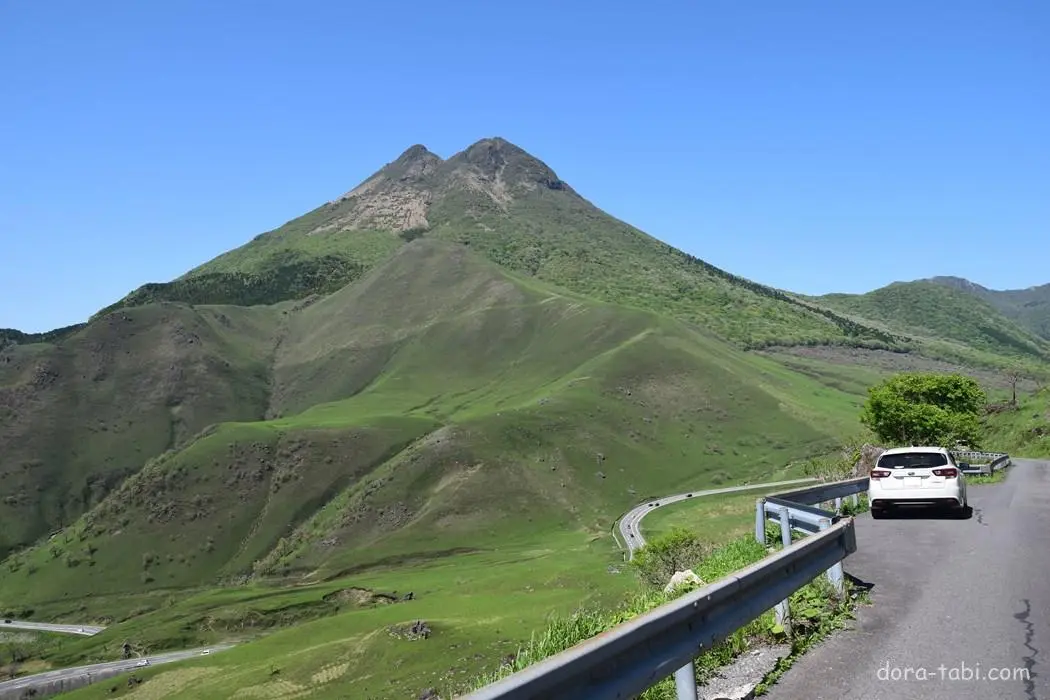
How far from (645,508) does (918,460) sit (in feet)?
365

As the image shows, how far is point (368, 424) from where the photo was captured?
7072 inches

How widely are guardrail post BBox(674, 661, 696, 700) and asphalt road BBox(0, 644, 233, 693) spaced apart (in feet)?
359

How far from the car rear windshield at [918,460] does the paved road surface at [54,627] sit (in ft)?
451

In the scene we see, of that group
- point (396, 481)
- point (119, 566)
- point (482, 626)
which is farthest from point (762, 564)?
point (119, 566)

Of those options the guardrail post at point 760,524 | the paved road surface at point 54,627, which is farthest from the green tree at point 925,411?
the paved road surface at point 54,627

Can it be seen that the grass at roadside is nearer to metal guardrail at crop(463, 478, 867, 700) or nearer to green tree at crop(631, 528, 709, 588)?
green tree at crop(631, 528, 709, 588)

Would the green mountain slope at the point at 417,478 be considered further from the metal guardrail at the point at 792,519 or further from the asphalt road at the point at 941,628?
the metal guardrail at the point at 792,519

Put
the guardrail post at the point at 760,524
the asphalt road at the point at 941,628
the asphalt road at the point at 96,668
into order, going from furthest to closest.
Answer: the asphalt road at the point at 96,668 < the guardrail post at the point at 760,524 < the asphalt road at the point at 941,628

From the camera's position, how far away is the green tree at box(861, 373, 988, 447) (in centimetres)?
8212

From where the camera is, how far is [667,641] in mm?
6332

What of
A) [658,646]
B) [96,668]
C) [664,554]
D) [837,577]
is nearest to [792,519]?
[837,577]

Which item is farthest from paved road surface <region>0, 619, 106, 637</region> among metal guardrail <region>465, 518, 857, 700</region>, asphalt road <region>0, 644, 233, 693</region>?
metal guardrail <region>465, 518, 857, 700</region>

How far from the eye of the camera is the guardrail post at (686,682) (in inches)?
261

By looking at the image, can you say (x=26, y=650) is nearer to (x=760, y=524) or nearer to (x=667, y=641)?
(x=760, y=524)
